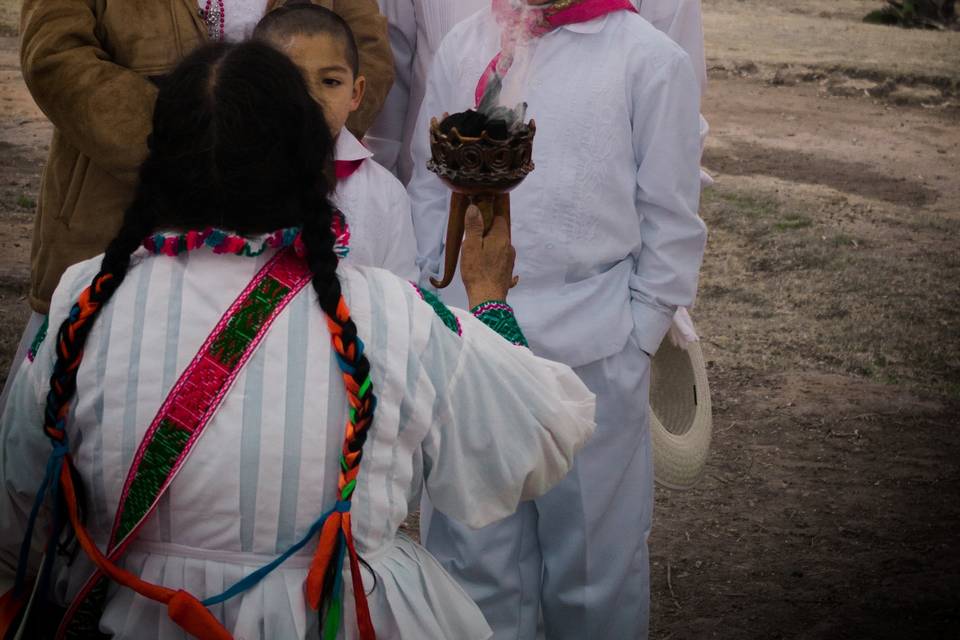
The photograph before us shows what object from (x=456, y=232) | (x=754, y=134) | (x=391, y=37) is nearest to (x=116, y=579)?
(x=456, y=232)

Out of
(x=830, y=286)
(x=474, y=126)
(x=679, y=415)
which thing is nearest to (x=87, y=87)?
(x=474, y=126)

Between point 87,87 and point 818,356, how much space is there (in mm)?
3993

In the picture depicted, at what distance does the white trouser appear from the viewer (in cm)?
299

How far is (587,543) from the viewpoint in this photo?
119 inches

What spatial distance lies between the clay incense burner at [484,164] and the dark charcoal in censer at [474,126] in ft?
0.05

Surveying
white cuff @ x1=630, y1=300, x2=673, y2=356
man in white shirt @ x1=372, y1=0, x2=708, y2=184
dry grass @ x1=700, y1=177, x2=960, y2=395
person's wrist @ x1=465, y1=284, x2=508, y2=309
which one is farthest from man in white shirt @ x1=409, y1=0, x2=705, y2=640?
dry grass @ x1=700, y1=177, x2=960, y2=395

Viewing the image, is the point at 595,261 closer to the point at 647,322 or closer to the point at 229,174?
the point at 647,322

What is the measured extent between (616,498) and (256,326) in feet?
5.23

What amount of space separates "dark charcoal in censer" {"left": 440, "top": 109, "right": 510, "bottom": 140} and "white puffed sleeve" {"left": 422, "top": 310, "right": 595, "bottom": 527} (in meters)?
0.59

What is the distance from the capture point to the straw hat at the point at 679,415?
128 inches

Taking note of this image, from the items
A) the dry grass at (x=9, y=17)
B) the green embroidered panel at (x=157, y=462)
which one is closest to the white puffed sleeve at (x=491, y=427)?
the green embroidered panel at (x=157, y=462)

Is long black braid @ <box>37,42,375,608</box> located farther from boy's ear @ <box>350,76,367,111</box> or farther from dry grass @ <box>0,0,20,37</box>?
dry grass @ <box>0,0,20,37</box>

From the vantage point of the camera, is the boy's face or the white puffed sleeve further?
the boy's face

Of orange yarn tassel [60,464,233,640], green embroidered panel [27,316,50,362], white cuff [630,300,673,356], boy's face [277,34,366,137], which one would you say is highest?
boy's face [277,34,366,137]
